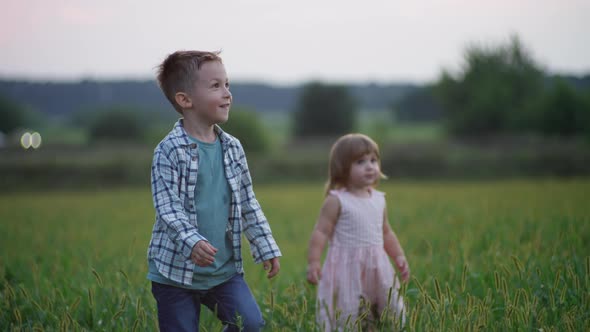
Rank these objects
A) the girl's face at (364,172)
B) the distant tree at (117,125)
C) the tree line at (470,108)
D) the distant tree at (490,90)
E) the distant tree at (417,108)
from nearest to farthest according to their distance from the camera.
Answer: the girl's face at (364,172)
the tree line at (470,108)
the distant tree at (490,90)
the distant tree at (117,125)
the distant tree at (417,108)

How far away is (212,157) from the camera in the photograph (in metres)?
2.91

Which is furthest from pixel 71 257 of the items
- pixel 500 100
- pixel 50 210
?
pixel 500 100

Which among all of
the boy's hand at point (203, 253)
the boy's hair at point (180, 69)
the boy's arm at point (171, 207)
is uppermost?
the boy's hair at point (180, 69)

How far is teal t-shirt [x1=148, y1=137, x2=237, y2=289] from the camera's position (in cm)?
280

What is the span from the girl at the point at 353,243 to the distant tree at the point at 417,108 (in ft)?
225

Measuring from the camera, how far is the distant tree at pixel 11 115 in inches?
2249

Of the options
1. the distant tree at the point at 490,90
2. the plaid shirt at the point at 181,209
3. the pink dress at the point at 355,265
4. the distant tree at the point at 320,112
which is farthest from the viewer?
the distant tree at the point at 320,112

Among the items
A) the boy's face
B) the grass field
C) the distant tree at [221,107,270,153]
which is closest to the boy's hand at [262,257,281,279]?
the grass field

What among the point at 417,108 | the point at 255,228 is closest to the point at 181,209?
the point at 255,228

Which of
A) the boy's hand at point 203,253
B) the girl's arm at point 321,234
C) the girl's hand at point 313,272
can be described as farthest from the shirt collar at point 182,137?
the girl's hand at point 313,272

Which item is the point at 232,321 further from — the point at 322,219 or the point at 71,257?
the point at 71,257

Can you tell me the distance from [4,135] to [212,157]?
211 ft

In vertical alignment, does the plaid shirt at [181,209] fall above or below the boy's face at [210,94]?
below

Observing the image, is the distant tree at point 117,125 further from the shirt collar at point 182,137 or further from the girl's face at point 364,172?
the shirt collar at point 182,137
